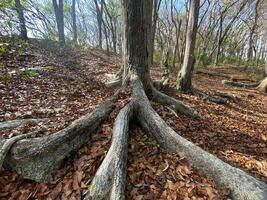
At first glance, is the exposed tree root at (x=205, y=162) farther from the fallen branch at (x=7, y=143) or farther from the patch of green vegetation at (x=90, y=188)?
the fallen branch at (x=7, y=143)

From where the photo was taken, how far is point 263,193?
230 cm

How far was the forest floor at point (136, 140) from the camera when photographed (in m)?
2.62

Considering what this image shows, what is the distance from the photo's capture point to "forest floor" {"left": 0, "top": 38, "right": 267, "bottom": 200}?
8.60 ft

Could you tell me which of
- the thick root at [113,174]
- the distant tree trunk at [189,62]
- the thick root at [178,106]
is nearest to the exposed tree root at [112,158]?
the thick root at [113,174]

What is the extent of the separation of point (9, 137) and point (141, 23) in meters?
3.05

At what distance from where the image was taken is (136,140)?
3.46 metres

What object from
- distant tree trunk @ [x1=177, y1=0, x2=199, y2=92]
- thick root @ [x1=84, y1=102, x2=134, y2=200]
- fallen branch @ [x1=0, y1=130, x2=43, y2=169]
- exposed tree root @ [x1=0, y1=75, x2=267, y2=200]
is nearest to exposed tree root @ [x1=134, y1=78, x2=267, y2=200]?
exposed tree root @ [x1=0, y1=75, x2=267, y2=200]

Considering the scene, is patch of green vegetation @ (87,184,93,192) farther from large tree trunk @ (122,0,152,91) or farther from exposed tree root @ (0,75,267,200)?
large tree trunk @ (122,0,152,91)

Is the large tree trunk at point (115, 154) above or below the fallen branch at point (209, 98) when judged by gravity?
above

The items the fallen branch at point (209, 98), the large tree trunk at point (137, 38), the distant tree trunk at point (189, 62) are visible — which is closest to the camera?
the large tree trunk at point (137, 38)

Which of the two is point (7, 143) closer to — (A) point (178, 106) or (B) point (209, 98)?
(A) point (178, 106)

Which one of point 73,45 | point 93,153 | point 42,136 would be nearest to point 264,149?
point 93,153

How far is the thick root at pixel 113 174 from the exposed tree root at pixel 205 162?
0.56 m

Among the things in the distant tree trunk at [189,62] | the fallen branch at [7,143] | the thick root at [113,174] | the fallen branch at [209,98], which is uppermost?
the distant tree trunk at [189,62]
